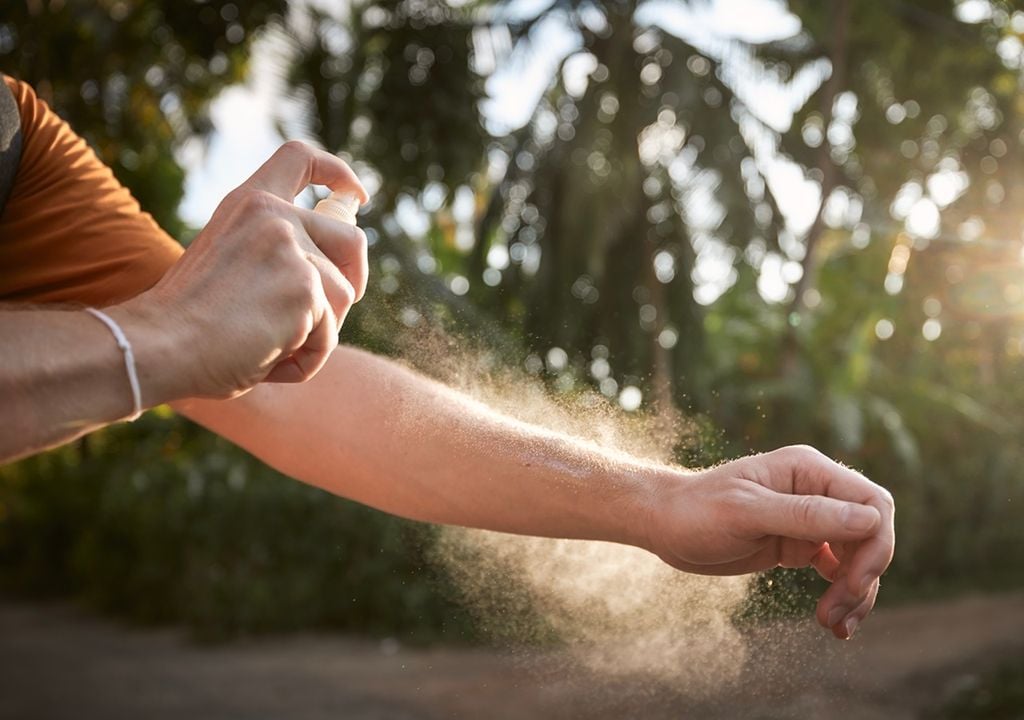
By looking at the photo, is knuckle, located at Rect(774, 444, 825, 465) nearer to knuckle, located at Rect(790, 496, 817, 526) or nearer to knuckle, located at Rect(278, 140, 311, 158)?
knuckle, located at Rect(790, 496, 817, 526)

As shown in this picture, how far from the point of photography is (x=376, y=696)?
20.4 ft

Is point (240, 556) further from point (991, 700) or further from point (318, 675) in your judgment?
point (991, 700)

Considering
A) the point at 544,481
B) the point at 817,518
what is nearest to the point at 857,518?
the point at 817,518

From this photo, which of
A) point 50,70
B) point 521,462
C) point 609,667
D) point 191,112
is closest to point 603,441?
point 521,462

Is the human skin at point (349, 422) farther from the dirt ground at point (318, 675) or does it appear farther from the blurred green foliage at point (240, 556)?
the blurred green foliage at point (240, 556)

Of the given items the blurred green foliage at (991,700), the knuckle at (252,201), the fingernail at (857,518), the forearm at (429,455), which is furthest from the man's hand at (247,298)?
the blurred green foliage at (991,700)

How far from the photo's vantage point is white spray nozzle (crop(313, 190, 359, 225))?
108 centimetres

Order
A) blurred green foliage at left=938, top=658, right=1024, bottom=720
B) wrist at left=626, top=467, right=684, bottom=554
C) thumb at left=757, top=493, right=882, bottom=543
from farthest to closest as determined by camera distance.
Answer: blurred green foliage at left=938, top=658, right=1024, bottom=720
wrist at left=626, top=467, right=684, bottom=554
thumb at left=757, top=493, right=882, bottom=543

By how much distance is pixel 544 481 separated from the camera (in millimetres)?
1248

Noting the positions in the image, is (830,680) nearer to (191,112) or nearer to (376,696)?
(376,696)

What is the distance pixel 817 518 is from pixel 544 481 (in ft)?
1.17

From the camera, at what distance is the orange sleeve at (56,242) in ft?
4.49

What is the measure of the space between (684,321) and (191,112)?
5.59 metres

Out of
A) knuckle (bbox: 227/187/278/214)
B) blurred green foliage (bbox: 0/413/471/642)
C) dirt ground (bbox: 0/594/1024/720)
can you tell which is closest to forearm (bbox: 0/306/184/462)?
knuckle (bbox: 227/187/278/214)
